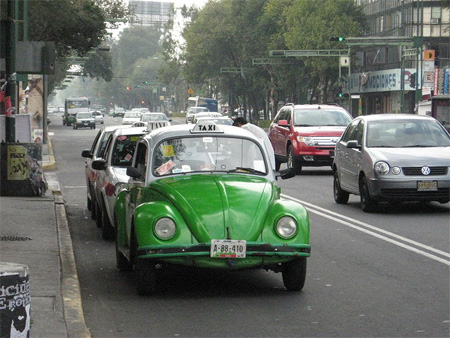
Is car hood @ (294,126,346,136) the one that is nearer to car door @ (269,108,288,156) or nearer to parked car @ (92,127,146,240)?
car door @ (269,108,288,156)

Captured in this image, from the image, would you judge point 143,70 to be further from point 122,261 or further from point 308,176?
point 122,261

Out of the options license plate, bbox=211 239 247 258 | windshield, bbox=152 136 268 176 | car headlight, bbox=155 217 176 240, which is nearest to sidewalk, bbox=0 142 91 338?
car headlight, bbox=155 217 176 240

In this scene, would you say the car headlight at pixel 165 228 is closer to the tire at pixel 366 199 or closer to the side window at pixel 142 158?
the side window at pixel 142 158

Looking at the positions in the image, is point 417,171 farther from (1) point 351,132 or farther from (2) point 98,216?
(2) point 98,216

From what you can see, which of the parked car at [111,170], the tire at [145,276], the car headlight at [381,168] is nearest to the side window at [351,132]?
the car headlight at [381,168]

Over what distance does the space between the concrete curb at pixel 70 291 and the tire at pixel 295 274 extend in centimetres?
189

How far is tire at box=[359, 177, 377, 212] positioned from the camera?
17.1m

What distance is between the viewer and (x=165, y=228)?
9242mm

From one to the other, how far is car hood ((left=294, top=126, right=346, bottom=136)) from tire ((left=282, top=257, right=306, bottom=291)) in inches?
701

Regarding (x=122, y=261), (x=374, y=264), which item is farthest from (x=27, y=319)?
(x=374, y=264)

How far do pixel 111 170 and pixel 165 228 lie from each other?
5305 millimetres

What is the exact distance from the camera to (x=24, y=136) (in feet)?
67.6

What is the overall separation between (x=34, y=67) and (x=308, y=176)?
1030 cm

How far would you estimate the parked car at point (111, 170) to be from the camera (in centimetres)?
1388
